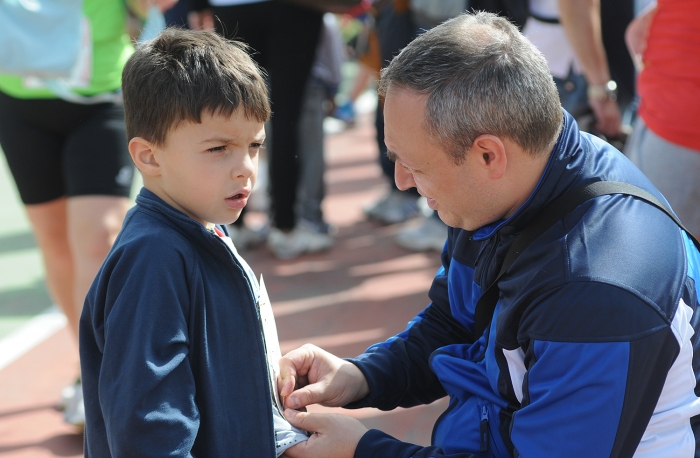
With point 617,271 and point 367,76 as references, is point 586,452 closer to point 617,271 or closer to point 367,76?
point 617,271

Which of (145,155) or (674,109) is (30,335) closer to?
(145,155)

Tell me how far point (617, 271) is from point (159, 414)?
88 cm

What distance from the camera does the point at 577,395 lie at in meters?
1.43

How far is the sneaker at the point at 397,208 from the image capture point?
5461 millimetres

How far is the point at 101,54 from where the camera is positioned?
9.45 ft

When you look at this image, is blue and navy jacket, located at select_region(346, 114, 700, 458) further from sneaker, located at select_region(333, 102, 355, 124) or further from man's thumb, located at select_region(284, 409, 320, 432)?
sneaker, located at select_region(333, 102, 355, 124)

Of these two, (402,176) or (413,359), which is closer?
(402,176)

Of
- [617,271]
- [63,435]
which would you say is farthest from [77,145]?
[617,271]

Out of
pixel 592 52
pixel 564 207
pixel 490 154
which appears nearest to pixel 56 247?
pixel 490 154

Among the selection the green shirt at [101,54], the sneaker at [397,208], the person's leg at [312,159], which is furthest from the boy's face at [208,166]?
the sneaker at [397,208]

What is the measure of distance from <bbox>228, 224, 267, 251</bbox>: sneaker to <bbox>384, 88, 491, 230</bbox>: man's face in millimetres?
3385

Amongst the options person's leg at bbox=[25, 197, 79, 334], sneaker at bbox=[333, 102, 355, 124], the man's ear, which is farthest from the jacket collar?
sneaker at bbox=[333, 102, 355, 124]

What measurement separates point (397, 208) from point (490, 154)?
12.8ft

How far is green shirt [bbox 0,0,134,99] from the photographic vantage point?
2.85m
